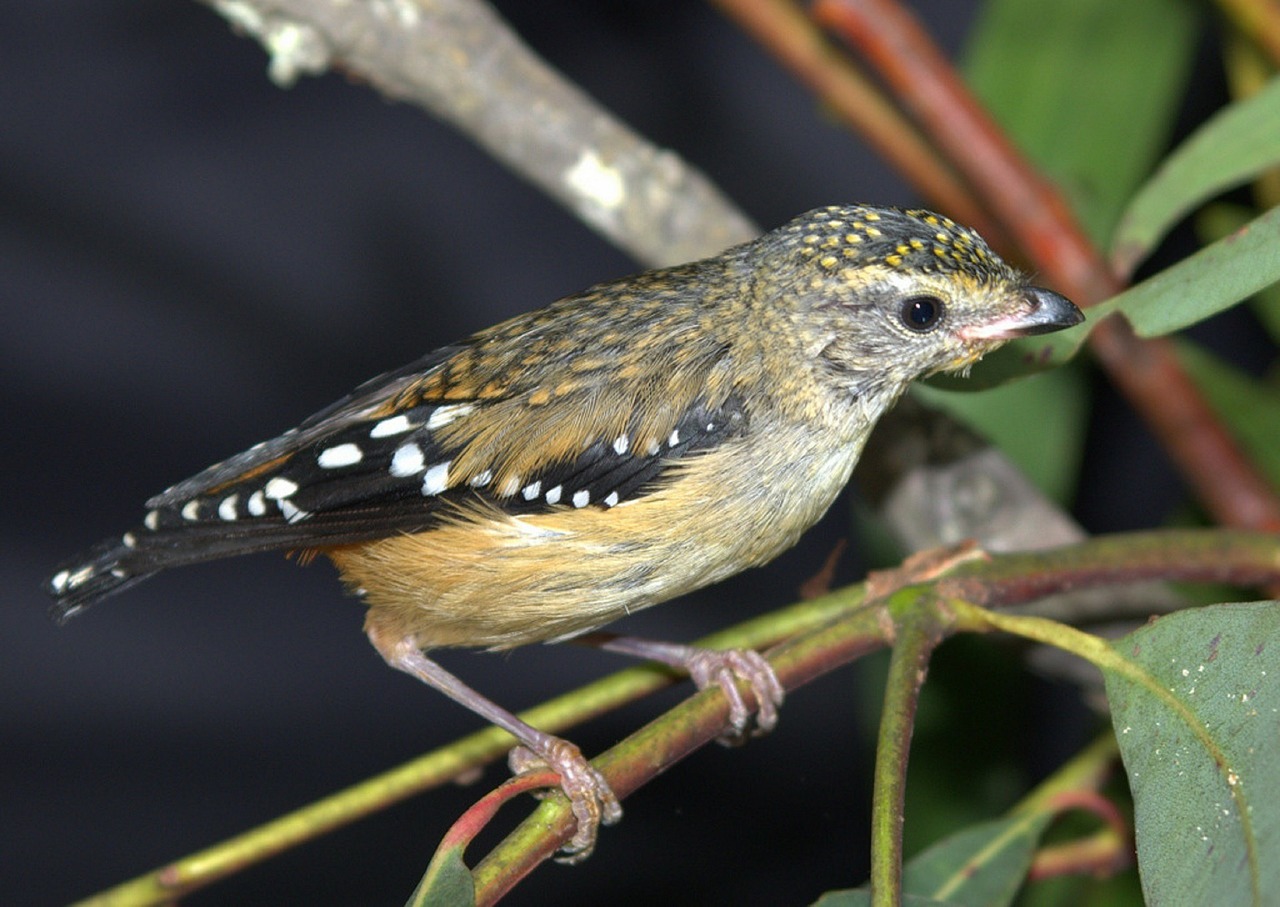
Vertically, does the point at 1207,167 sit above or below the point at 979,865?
above

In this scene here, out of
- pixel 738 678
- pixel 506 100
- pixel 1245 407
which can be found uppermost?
pixel 506 100

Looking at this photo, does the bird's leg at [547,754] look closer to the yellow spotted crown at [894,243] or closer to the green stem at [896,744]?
the green stem at [896,744]

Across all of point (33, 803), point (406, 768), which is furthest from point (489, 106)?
point (33, 803)

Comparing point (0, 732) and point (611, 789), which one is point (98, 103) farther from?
point (611, 789)

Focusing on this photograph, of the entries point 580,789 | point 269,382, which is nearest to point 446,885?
point 580,789

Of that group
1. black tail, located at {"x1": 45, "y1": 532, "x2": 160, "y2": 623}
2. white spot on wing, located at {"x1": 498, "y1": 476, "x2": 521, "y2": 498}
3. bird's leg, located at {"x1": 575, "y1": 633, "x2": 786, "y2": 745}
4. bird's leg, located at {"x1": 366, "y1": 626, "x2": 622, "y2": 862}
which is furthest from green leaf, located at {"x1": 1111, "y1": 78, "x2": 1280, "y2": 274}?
black tail, located at {"x1": 45, "y1": 532, "x2": 160, "y2": 623}

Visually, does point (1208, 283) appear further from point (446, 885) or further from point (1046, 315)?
point (446, 885)

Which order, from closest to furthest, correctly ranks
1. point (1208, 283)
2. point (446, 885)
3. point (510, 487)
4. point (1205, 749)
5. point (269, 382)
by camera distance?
point (446, 885) < point (1205, 749) < point (1208, 283) < point (510, 487) < point (269, 382)
